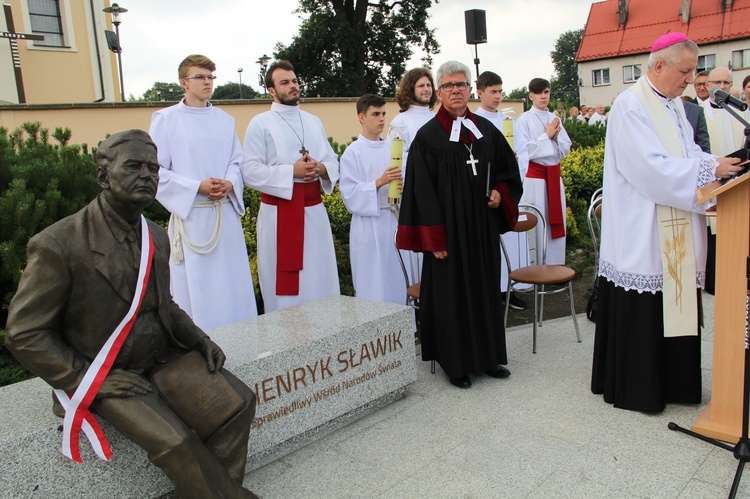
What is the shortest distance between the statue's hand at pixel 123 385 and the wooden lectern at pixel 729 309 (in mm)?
2772

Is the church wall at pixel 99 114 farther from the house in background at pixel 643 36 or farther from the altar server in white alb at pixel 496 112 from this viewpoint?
the house in background at pixel 643 36

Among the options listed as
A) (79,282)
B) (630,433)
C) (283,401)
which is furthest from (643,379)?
(79,282)

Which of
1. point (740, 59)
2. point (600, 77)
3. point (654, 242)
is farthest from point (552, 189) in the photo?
point (600, 77)

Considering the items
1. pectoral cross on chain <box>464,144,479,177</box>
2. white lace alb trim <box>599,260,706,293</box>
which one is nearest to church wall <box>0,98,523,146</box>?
pectoral cross on chain <box>464,144,479,177</box>

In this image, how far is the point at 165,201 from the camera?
14.9 ft

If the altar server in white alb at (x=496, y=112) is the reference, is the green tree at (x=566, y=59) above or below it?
above

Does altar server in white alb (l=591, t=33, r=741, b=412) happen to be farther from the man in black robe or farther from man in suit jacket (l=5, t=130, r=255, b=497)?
man in suit jacket (l=5, t=130, r=255, b=497)

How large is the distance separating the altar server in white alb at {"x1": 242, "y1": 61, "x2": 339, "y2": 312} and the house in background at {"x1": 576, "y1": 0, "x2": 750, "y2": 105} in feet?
120

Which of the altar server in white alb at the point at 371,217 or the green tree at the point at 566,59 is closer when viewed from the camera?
the altar server in white alb at the point at 371,217

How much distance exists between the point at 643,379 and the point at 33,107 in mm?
9854

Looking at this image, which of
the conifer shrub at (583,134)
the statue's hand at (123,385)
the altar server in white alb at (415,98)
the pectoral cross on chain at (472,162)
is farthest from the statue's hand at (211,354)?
the conifer shrub at (583,134)

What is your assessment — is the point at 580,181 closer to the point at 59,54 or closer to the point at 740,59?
the point at 59,54

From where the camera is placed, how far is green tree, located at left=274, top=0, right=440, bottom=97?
31.2 m

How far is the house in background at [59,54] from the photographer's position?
732 inches
